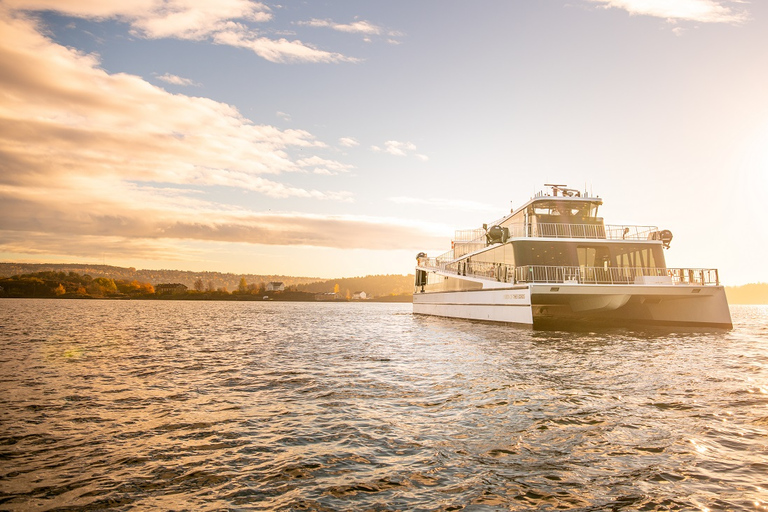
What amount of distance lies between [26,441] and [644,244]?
98.7ft

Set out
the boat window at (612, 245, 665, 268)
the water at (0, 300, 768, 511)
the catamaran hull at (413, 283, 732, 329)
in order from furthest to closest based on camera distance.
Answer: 1. the boat window at (612, 245, 665, 268)
2. the catamaran hull at (413, 283, 732, 329)
3. the water at (0, 300, 768, 511)

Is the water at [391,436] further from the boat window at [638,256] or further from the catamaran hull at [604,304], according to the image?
the boat window at [638,256]

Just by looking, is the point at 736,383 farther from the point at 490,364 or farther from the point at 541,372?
the point at 490,364

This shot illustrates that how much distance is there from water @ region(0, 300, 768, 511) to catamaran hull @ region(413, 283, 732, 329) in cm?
1089

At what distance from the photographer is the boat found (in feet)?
82.1

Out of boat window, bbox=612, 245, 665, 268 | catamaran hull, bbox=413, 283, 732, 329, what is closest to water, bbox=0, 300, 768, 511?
catamaran hull, bbox=413, 283, 732, 329

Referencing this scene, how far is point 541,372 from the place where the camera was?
12.0 metres

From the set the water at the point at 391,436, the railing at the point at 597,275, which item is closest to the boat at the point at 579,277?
the railing at the point at 597,275

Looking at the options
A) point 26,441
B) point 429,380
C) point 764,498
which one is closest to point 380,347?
point 429,380

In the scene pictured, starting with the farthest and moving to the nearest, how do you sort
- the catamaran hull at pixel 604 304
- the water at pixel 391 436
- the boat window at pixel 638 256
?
the boat window at pixel 638 256 < the catamaran hull at pixel 604 304 < the water at pixel 391 436

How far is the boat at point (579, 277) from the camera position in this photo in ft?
82.1

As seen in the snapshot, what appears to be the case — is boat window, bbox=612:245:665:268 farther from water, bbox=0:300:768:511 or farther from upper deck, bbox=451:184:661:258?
water, bbox=0:300:768:511

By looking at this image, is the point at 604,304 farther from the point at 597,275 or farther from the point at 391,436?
the point at 391,436

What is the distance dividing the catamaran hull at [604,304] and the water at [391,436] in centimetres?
1089
